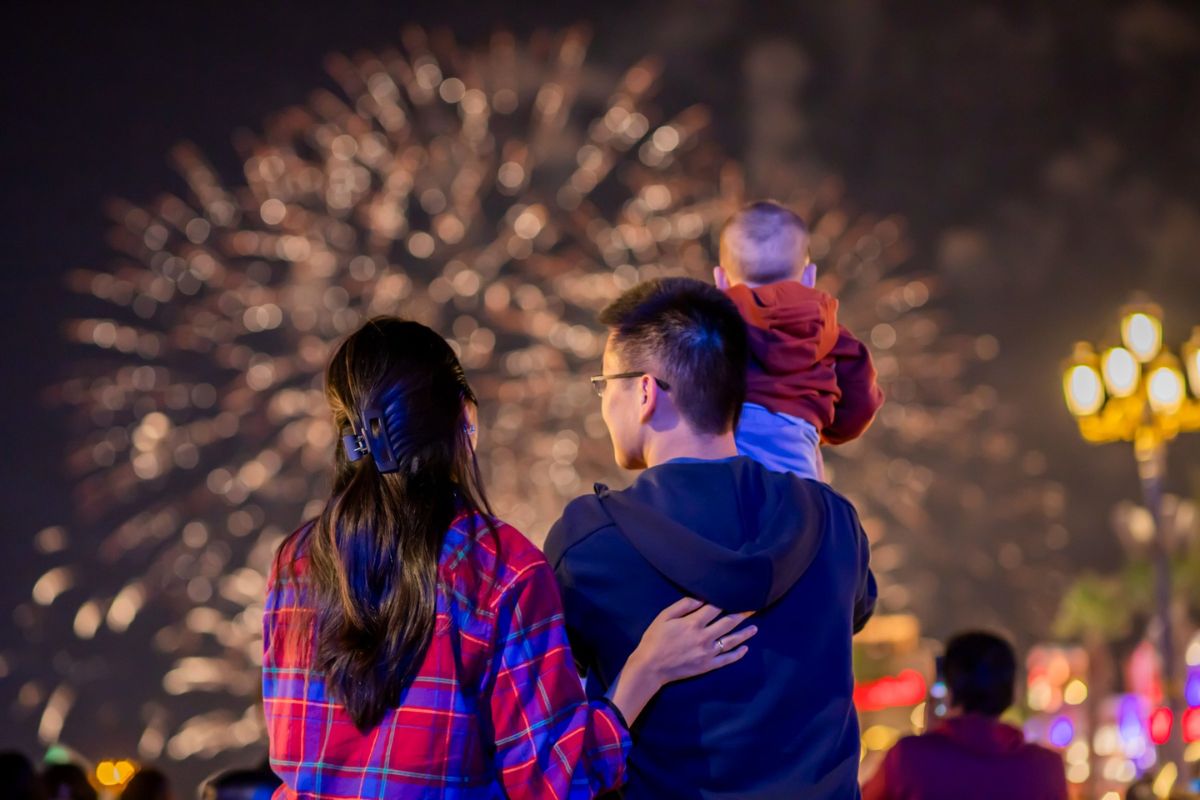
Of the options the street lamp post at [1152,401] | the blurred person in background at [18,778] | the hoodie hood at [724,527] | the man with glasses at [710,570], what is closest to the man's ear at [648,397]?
the man with glasses at [710,570]

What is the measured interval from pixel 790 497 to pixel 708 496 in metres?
0.21

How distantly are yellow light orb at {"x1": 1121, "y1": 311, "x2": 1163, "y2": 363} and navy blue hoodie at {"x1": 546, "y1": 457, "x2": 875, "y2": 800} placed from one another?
9068 millimetres

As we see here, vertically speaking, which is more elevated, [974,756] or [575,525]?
[575,525]

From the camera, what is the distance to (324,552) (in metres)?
2.90

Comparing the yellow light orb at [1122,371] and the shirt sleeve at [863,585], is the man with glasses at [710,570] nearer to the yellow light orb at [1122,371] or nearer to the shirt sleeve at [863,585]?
the shirt sleeve at [863,585]

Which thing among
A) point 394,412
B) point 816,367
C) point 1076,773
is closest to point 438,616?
point 394,412

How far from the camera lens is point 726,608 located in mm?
3139

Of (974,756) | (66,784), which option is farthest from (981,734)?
(66,784)

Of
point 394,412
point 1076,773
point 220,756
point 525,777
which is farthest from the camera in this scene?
point 1076,773

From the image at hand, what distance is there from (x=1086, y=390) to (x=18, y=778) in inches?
371

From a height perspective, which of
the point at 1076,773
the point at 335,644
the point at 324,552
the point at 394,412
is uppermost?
the point at 394,412

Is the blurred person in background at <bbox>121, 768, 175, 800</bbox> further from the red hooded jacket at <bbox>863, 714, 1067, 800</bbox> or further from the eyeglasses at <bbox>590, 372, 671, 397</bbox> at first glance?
the eyeglasses at <bbox>590, 372, 671, 397</bbox>

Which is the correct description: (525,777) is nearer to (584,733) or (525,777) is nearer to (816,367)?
(584,733)

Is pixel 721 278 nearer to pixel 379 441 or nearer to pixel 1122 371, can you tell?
pixel 379 441
